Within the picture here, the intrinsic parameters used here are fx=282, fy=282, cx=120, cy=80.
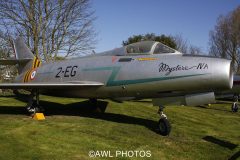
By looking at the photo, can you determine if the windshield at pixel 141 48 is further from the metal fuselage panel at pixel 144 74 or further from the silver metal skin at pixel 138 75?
the metal fuselage panel at pixel 144 74

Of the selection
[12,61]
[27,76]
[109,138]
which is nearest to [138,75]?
[109,138]

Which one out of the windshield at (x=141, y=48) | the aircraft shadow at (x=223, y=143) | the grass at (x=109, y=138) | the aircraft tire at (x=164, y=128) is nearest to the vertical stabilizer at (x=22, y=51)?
the grass at (x=109, y=138)

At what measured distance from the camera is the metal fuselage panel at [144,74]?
25.5ft

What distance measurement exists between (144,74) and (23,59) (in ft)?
29.2

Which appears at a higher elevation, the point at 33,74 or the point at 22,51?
the point at 22,51

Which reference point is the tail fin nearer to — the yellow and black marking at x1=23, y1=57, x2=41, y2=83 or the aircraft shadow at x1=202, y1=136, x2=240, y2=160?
the yellow and black marking at x1=23, y1=57, x2=41, y2=83

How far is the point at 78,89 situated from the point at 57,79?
154 cm

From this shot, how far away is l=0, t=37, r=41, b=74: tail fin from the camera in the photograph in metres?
15.0

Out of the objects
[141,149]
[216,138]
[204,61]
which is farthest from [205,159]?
[204,61]

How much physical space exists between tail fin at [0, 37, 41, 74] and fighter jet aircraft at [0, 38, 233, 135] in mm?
3166

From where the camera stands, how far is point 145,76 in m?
8.90

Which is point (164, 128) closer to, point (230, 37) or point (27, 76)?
point (27, 76)

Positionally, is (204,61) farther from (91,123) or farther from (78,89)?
(78,89)

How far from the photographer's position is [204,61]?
799 centimetres
